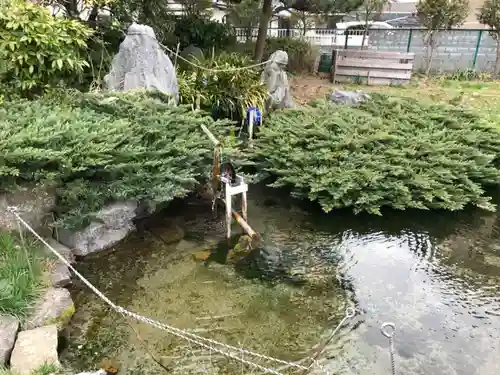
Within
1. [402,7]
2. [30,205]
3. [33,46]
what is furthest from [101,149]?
[402,7]

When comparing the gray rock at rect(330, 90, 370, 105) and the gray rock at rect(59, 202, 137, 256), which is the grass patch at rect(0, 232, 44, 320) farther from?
the gray rock at rect(330, 90, 370, 105)

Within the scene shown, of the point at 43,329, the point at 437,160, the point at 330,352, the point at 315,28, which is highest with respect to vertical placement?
the point at 315,28

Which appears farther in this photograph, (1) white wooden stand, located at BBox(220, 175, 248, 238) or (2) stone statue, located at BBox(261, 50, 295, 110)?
(2) stone statue, located at BBox(261, 50, 295, 110)

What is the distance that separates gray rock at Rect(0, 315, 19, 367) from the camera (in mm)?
3646

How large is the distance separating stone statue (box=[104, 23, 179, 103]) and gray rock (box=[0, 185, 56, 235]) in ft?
9.85

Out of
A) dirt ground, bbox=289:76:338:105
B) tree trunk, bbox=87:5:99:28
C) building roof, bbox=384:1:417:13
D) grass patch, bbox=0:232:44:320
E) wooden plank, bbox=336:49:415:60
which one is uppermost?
building roof, bbox=384:1:417:13

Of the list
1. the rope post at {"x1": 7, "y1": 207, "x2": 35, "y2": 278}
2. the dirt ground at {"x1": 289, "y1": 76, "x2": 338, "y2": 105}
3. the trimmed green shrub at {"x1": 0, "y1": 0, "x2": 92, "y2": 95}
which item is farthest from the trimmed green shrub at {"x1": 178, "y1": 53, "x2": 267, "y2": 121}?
the rope post at {"x1": 7, "y1": 207, "x2": 35, "y2": 278}

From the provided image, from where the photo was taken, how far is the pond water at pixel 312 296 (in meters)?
4.09

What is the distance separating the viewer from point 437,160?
7.06 metres

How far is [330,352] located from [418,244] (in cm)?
270

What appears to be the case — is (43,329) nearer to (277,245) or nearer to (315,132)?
(277,245)

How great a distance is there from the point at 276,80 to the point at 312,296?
591cm

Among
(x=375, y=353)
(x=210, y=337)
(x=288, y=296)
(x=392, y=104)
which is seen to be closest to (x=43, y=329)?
(x=210, y=337)

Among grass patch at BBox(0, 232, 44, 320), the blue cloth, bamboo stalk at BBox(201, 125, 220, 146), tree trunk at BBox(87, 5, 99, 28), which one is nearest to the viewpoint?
grass patch at BBox(0, 232, 44, 320)
